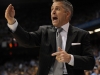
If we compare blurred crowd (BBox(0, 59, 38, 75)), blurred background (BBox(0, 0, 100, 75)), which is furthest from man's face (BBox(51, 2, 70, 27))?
blurred crowd (BBox(0, 59, 38, 75))

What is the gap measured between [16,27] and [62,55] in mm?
467

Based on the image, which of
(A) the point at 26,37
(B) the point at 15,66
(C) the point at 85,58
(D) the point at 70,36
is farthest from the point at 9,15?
(B) the point at 15,66

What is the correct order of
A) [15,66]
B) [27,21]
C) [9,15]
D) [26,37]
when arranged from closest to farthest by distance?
[9,15] < [26,37] < [15,66] < [27,21]

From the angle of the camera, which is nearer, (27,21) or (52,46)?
(52,46)

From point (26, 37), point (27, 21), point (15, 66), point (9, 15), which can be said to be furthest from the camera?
point (27, 21)

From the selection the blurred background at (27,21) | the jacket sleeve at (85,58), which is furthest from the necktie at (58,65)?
the blurred background at (27,21)

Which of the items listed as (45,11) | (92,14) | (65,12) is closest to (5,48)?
(45,11)

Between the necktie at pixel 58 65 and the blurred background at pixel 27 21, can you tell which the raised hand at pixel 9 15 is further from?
the blurred background at pixel 27 21

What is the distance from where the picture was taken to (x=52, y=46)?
209cm

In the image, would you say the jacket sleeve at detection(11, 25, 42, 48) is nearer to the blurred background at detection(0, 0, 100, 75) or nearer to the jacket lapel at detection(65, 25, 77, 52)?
the jacket lapel at detection(65, 25, 77, 52)

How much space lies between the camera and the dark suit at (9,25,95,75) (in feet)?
6.60

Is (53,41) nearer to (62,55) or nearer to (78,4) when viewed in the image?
(62,55)

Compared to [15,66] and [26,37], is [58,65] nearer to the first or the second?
[26,37]

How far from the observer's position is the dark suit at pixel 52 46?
2.01 metres
